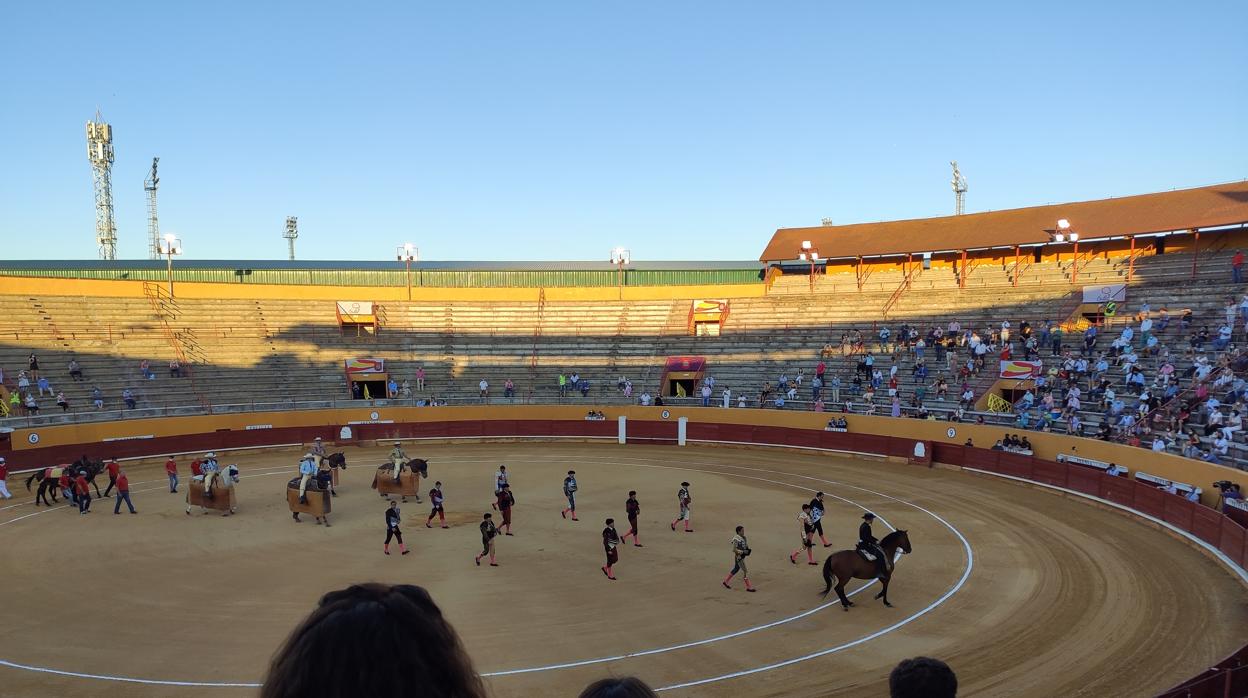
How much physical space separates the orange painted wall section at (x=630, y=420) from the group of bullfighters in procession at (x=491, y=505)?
19.3 ft

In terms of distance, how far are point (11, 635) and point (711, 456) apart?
26.8 m

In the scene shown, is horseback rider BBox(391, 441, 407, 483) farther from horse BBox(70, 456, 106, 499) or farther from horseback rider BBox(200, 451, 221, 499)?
horse BBox(70, 456, 106, 499)

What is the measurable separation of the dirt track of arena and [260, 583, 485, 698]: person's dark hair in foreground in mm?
11304

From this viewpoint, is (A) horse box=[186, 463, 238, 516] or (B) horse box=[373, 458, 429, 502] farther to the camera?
(B) horse box=[373, 458, 429, 502]

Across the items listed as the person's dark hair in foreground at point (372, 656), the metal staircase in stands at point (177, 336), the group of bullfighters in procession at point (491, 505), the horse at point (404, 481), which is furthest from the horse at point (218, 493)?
the person's dark hair in foreground at point (372, 656)

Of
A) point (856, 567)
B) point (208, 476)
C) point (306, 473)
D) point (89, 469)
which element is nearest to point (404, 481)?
point (306, 473)

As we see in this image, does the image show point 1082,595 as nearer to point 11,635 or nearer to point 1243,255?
point 11,635

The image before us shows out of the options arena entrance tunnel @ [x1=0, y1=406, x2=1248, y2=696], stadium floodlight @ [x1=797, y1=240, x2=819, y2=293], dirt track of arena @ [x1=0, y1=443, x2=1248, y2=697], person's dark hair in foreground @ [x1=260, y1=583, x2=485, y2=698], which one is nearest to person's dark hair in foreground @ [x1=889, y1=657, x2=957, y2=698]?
person's dark hair in foreground @ [x1=260, y1=583, x2=485, y2=698]

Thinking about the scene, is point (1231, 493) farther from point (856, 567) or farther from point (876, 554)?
point (856, 567)

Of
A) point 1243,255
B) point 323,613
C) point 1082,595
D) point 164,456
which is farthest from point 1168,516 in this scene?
point 164,456

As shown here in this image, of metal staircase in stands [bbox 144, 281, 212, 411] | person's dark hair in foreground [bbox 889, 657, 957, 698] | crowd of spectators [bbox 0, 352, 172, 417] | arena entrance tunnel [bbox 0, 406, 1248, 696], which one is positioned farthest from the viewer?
metal staircase in stands [bbox 144, 281, 212, 411]

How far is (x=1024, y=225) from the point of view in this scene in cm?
4712

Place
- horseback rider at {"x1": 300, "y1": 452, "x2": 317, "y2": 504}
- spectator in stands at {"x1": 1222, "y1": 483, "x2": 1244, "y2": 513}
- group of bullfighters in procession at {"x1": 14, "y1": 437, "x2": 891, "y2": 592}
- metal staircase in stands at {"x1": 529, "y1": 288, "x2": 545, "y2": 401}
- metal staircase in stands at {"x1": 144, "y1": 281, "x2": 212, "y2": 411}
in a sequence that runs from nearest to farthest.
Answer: group of bullfighters in procession at {"x1": 14, "y1": 437, "x2": 891, "y2": 592} → spectator in stands at {"x1": 1222, "y1": 483, "x2": 1244, "y2": 513} → horseback rider at {"x1": 300, "y1": 452, "x2": 317, "y2": 504} → metal staircase in stands at {"x1": 144, "y1": 281, "x2": 212, "y2": 411} → metal staircase in stands at {"x1": 529, "y1": 288, "x2": 545, "y2": 401}

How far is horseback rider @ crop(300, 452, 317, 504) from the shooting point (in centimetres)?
2311
